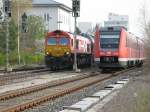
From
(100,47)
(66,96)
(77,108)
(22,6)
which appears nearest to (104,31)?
(100,47)

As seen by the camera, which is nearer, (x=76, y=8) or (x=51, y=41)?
(x=76, y=8)

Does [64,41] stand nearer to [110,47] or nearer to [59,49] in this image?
[59,49]

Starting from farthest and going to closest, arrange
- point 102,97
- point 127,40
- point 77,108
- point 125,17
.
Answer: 1. point 125,17
2. point 127,40
3. point 102,97
4. point 77,108

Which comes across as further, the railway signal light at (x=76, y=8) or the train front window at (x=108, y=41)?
the railway signal light at (x=76, y=8)

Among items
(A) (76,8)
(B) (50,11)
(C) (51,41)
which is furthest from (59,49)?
(B) (50,11)

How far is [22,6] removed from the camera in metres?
83.9

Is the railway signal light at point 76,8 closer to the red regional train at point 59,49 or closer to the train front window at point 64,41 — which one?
the red regional train at point 59,49

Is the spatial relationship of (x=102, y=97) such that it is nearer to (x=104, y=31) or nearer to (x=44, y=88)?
(x=44, y=88)

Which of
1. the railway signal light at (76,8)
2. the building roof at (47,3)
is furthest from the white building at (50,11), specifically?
the railway signal light at (76,8)

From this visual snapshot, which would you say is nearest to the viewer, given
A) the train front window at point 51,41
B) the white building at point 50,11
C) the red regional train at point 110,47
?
the red regional train at point 110,47

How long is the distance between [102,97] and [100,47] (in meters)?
19.3

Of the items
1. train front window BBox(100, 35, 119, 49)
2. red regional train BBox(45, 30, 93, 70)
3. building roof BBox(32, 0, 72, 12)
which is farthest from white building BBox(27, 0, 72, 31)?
train front window BBox(100, 35, 119, 49)

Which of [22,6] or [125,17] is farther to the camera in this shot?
[125,17]

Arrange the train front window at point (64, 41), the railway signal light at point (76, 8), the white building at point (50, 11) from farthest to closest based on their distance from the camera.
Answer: the white building at point (50, 11)
the train front window at point (64, 41)
the railway signal light at point (76, 8)
